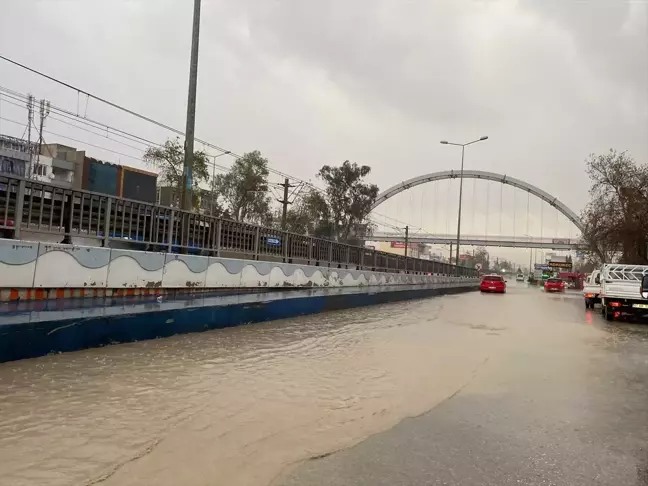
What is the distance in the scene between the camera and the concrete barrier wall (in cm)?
715

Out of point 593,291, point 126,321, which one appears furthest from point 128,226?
point 593,291

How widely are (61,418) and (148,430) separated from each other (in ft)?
2.45

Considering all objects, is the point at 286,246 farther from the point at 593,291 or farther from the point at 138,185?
the point at 138,185

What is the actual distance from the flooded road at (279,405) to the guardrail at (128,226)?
Result: 252 cm

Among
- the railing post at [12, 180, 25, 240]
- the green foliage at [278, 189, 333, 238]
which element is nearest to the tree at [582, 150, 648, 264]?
the green foliage at [278, 189, 333, 238]

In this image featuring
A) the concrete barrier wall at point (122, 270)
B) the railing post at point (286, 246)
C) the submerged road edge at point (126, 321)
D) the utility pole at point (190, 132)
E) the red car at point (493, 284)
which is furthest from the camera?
the red car at point (493, 284)

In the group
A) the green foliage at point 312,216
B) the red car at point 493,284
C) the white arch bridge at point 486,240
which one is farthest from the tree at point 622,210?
the white arch bridge at point 486,240

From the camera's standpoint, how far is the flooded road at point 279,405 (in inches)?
122

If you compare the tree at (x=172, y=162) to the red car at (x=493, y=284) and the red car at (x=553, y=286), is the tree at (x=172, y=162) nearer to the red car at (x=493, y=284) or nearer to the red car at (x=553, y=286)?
the red car at (x=493, y=284)

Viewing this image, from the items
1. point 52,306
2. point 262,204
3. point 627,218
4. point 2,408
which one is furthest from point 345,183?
point 2,408

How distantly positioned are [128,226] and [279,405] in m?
5.93

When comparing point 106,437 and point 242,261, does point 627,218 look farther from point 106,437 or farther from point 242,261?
point 106,437

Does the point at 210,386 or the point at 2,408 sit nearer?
the point at 2,408

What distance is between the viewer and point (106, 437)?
346 cm
